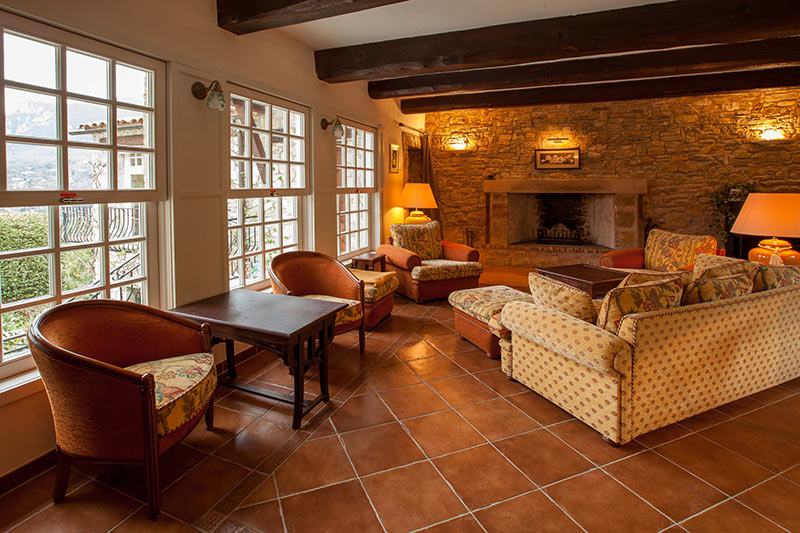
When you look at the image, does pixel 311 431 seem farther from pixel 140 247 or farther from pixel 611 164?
pixel 611 164

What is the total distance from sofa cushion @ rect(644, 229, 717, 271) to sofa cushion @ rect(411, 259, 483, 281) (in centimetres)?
206

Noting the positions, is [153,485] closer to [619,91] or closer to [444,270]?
[444,270]

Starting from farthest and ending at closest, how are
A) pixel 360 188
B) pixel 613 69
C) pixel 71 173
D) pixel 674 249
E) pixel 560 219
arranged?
pixel 560 219
pixel 360 188
pixel 674 249
pixel 613 69
pixel 71 173

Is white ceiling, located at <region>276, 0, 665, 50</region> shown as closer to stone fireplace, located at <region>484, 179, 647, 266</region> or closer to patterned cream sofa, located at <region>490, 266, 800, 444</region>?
patterned cream sofa, located at <region>490, 266, 800, 444</region>

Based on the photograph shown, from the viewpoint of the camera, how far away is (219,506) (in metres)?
2.00

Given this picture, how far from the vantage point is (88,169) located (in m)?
2.52

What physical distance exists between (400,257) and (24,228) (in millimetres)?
3810

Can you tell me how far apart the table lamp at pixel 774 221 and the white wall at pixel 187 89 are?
395cm

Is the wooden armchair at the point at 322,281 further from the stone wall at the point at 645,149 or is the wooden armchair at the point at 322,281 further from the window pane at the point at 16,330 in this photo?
A: the stone wall at the point at 645,149

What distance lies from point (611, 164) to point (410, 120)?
329 centimetres

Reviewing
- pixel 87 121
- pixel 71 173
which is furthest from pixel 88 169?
pixel 87 121

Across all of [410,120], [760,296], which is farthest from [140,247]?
[410,120]

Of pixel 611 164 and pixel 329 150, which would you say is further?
pixel 611 164

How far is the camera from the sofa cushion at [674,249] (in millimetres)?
5129
